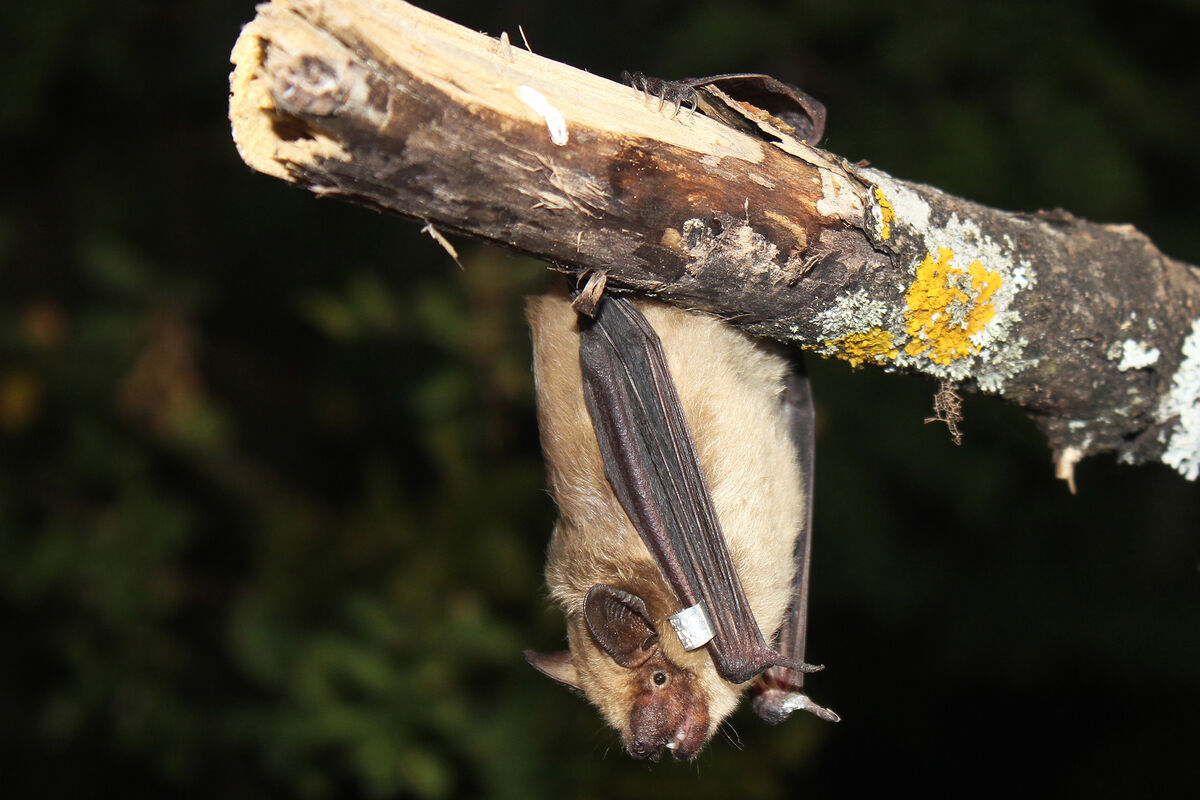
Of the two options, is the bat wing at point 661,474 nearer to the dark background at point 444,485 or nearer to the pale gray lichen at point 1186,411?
the pale gray lichen at point 1186,411

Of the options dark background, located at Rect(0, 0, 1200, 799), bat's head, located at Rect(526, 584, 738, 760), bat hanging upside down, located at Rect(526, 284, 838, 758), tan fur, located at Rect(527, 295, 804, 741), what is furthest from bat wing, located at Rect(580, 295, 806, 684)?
dark background, located at Rect(0, 0, 1200, 799)

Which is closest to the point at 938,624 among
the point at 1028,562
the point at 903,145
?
the point at 1028,562

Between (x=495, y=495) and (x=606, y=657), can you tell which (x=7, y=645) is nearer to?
(x=495, y=495)

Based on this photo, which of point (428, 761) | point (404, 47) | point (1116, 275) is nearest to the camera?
point (404, 47)

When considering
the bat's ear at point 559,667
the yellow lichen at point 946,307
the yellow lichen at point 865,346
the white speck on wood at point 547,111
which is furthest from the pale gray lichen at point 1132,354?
the bat's ear at point 559,667

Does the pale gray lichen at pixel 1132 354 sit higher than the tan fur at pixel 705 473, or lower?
higher

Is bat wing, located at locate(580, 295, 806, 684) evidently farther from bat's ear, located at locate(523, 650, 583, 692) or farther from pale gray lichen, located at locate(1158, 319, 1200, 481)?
pale gray lichen, located at locate(1158, 319, 1200, 481)
